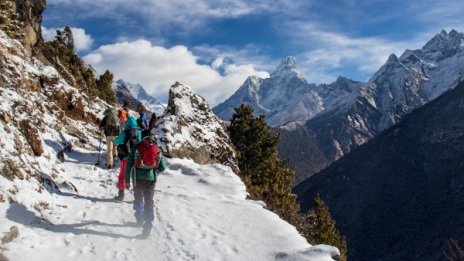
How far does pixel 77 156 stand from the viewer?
839 inches

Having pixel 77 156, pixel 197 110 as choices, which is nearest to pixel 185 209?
pixel 77 156

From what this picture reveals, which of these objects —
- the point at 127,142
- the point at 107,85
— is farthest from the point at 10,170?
the point at 107,85

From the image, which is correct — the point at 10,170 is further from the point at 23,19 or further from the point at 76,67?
the point at 76,67

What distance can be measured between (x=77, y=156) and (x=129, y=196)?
5.68 meters

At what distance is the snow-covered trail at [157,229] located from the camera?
460 inches

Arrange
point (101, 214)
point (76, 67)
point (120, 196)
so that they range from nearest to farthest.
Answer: point (101, 214)
point (120, 196)
point (76, 67)

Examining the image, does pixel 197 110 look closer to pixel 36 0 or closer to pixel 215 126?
pixel 215 126

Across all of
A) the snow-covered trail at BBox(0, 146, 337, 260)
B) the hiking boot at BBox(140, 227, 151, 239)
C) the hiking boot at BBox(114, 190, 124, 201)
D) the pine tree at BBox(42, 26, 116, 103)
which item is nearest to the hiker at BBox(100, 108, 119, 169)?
the snow-covered trail at BBox(0, 146, 337, 260)

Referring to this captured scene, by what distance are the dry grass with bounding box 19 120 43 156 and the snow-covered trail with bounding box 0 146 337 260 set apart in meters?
1.59

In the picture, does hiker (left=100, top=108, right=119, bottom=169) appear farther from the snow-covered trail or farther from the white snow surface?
the snow-covered trail

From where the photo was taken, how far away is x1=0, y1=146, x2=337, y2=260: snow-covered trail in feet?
38.3

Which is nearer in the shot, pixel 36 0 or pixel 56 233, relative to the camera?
pixel 56 233

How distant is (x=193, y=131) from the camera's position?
27047 millimetres

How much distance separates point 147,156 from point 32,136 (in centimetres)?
543
